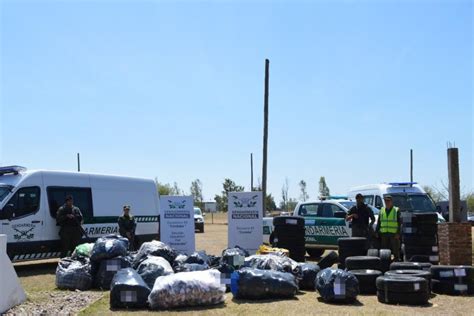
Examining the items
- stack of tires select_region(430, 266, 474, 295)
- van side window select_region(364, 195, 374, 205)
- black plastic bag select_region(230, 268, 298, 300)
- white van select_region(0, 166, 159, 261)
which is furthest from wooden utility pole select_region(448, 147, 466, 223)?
white van select_region(0, 166, 159, 261)

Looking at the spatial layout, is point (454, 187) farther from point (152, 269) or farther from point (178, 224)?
point (152, 269)

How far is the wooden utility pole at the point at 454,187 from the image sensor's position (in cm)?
1348

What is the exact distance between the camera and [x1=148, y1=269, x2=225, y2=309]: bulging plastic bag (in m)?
9.21

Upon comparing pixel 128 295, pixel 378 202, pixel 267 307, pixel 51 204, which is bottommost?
pixel 267 307

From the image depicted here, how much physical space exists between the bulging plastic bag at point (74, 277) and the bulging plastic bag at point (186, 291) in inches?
109

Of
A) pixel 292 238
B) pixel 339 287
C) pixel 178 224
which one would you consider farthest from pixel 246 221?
pixel 339 287

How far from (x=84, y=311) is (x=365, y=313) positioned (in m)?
4.44

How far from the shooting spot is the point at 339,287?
9539 mm

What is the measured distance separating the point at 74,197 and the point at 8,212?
214 centimetres

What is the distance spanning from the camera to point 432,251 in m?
13.4

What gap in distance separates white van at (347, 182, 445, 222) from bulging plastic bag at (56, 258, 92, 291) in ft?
31.1

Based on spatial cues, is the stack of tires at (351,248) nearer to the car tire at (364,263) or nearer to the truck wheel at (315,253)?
the car tire at (364,263)

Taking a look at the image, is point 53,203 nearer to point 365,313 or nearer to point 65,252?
point 65,252

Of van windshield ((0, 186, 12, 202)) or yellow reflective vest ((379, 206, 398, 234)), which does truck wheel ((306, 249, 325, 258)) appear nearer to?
yellow reflective vest ((379, 206, 398, 234))
